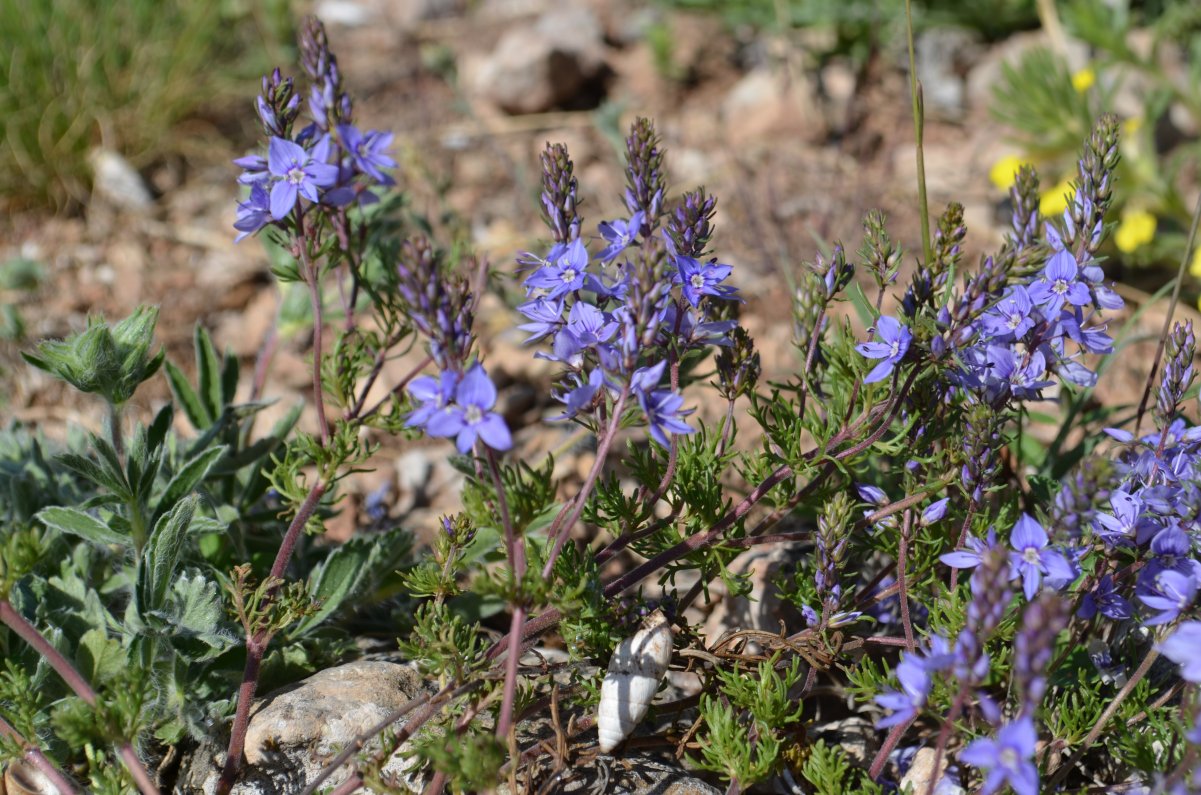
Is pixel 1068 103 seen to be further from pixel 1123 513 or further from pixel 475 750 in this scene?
pixel 475 750

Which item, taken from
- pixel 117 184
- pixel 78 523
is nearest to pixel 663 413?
pixel 78 523

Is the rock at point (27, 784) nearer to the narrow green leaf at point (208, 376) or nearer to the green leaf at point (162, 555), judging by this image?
the green leaf at point (162, 555)

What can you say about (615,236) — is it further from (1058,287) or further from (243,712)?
(243,712)

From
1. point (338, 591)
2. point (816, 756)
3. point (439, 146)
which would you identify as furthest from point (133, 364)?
point (439, 146)

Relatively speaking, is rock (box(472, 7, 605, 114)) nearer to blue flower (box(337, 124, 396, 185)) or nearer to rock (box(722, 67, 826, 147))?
rock (box(722, 67, 826, 147))

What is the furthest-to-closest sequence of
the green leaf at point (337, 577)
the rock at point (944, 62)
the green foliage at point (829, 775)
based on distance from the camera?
the rock at point (944, 62) → the green leaf at point (337, 577) → the green foliage at point (829, 775)

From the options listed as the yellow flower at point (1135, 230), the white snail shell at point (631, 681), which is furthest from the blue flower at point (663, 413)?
the yellow flower at point (1135, 230)
